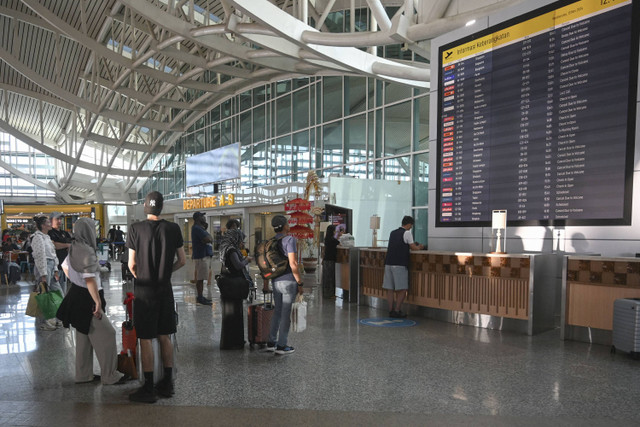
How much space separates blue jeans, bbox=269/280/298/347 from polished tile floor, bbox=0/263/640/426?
24 centimetres

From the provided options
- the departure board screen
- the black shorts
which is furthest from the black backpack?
the departure board screen

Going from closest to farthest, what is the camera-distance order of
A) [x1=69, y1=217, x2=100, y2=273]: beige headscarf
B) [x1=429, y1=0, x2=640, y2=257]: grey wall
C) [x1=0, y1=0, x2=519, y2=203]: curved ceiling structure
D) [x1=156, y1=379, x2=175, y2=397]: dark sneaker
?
[x1=156, y1=379, x2=175, y2=397]: dark sneaker
[x1=69, y1=217, x2=100, y2=273]: beige headscarf
[x1=429, y1=0, x2=640, y2=257]: grey wall
[x1=0, y1=0, x2=519, y2=203]: curved ceiling structure

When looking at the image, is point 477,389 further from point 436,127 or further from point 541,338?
point 436,127

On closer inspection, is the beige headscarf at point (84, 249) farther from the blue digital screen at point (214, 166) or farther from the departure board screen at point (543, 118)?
the blue digital screen at point (214, 166)

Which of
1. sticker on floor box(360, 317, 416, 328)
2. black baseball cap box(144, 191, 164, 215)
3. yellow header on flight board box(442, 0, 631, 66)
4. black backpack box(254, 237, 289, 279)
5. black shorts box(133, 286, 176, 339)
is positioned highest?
yellow header on flight board box(442, 0, 631, 66)

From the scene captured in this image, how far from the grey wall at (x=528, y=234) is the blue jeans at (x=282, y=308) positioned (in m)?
3.73

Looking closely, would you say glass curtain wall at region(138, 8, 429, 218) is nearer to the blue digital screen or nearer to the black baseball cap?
the blue digital screen

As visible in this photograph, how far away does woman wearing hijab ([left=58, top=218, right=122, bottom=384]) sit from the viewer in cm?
422

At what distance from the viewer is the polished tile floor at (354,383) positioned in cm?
346

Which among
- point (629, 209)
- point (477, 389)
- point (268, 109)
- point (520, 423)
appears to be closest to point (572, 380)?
point (477, 389)

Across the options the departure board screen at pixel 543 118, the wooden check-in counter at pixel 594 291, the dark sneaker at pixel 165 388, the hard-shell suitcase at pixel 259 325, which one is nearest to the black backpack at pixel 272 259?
the hard-shell suitcase at pixel 259 325

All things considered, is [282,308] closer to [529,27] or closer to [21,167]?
[529,27]

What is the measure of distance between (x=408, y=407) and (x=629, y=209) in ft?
13.4

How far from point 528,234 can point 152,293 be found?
17.9 feet
